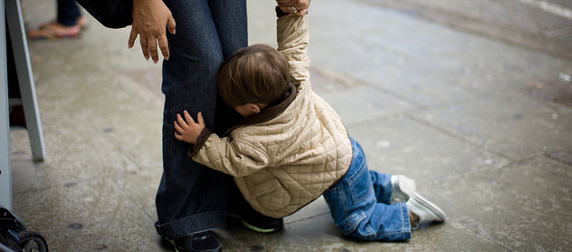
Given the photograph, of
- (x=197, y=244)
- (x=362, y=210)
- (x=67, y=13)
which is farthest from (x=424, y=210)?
(x=67, y=13)

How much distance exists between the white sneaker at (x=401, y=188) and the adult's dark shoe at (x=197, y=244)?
867mm

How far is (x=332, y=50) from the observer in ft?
16.6

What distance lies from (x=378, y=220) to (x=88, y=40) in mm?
3696

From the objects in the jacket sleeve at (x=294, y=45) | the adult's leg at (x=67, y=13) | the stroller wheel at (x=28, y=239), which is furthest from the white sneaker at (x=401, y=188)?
the adult's leg at (x=67, y=13)

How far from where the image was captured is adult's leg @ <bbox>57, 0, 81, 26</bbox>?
195 inches

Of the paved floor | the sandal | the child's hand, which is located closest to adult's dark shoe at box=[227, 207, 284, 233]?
the paved floor

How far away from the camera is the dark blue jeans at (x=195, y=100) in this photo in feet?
6.28

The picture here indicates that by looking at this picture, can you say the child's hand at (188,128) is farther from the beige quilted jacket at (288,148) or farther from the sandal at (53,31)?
the sandal at (53,31)

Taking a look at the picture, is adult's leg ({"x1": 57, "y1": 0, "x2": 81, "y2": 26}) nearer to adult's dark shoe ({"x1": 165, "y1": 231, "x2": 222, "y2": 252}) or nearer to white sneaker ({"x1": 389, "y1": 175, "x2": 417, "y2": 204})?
adult's dark shoe ({"x1": 165, "y1": 231, "x2": 222, "y2": 252})

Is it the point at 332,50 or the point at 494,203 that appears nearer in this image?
the point at 494,203

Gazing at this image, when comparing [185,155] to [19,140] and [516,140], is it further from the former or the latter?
[516,140]

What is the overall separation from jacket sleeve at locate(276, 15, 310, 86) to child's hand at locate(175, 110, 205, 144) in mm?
409

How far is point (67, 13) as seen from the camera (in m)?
4.96

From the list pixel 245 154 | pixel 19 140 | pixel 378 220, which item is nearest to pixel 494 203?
pixel 378 220
